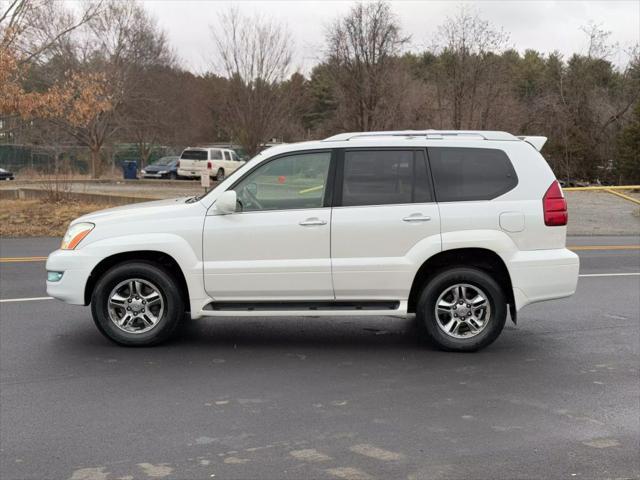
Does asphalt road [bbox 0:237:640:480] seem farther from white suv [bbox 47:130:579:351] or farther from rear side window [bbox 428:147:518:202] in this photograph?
rear side window [bbox 428:147:518:202]

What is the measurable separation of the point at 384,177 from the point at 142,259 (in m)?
2.31

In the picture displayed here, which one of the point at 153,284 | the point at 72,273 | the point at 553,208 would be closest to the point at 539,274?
the point at 553,208

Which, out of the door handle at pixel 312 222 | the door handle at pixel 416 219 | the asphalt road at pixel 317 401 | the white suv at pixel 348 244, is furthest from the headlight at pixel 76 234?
the door handle at pixel 416 219

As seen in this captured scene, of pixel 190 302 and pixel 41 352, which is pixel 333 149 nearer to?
pixel 190 302

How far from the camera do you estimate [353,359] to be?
6.55 m

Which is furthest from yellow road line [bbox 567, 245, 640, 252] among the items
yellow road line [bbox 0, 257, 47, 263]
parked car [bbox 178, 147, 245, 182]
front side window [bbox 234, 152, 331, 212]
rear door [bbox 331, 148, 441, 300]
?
parked car [bbox 178, 147, 245, 182]

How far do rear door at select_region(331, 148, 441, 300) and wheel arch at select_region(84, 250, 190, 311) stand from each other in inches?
55.2

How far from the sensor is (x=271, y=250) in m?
6.55

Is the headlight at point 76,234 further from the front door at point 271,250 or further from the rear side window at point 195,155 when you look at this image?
the rear side window at point 195,155

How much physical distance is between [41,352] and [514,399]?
4096 mm

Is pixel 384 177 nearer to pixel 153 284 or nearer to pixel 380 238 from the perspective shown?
pixel 380 238

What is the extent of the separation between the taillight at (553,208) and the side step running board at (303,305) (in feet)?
5.02

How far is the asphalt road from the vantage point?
14.2ft

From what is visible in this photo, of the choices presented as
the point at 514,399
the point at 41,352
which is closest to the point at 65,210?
the point at 41,352
